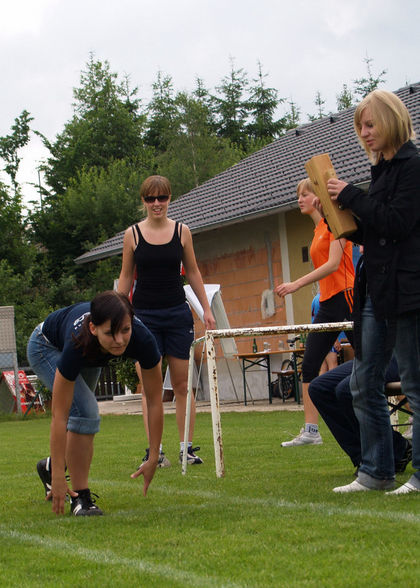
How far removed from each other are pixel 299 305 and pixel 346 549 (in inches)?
577

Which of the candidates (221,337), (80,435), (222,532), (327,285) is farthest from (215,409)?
(222,532)

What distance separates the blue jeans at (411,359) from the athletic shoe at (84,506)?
1.70 meters

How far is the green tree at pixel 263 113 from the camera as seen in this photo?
192 feet

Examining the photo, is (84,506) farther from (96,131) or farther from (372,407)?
(96,131)

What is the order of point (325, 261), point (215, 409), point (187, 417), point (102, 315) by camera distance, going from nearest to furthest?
point (102, 315)
point (215, 409)
point (187, 417)
point (325, 261)

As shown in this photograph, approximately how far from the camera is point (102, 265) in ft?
135

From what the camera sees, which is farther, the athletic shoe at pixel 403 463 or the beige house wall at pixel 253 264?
the beige house wall at pixel 253 264

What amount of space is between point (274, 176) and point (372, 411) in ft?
52.9

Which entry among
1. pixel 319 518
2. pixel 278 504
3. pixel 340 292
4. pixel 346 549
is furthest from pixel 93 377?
pixel 340 292

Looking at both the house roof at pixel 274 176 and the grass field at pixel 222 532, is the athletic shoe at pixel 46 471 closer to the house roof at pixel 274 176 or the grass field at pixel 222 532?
the grass field at pixel 222 532

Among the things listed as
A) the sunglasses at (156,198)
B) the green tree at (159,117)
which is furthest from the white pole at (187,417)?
the green tree at (159,117)

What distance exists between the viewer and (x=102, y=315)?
14.6 feet

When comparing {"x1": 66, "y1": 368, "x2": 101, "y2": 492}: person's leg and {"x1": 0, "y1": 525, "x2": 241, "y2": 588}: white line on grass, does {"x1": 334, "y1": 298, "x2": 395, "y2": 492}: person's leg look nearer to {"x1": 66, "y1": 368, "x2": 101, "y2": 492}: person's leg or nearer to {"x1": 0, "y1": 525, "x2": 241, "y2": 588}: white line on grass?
{"x1": 66, "y1": 368, "x2": 101, "y2": 492}: person's leg

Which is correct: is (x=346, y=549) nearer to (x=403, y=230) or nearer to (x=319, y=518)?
(x=319, y=518)
